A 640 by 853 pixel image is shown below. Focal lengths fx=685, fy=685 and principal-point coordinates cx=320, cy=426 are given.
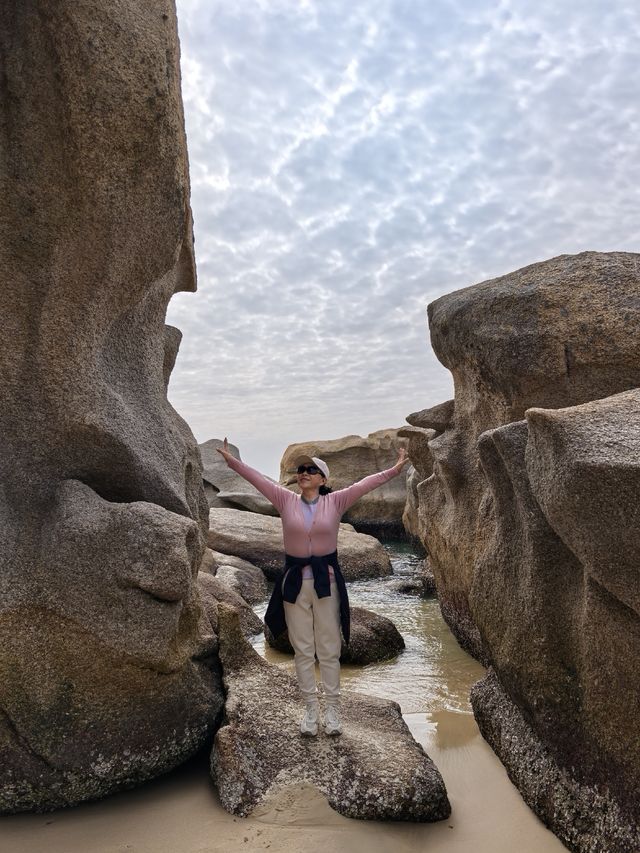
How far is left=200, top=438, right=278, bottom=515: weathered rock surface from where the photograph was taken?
66.1ft

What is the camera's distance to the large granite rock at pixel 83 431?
3.17m

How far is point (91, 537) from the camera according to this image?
320 cm

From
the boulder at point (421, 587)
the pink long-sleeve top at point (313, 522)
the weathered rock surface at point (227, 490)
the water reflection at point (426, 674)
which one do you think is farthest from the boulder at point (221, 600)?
the weathered rock surface at point (227, 490)

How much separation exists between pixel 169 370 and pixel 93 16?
2.35 metres

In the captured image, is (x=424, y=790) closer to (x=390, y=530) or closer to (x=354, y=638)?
(x=354, y=638)

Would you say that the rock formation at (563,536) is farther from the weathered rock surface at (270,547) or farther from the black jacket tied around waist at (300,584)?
the weathered rock surface at (270,547)

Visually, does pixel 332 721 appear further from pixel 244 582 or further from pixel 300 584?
pixel 244 582

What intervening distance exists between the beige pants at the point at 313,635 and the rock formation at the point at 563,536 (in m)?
0.97

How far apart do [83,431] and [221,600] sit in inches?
155

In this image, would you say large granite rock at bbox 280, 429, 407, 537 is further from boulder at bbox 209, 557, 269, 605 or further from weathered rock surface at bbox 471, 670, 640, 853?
weathered rock surface at bbox 471, 670, 640, 853

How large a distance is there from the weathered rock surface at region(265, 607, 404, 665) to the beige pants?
9.28ft

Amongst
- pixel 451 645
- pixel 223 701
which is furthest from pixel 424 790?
pixel 451 645

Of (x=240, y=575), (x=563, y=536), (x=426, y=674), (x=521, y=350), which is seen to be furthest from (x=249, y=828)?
(x=240, y=575)

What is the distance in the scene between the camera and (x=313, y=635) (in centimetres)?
380
